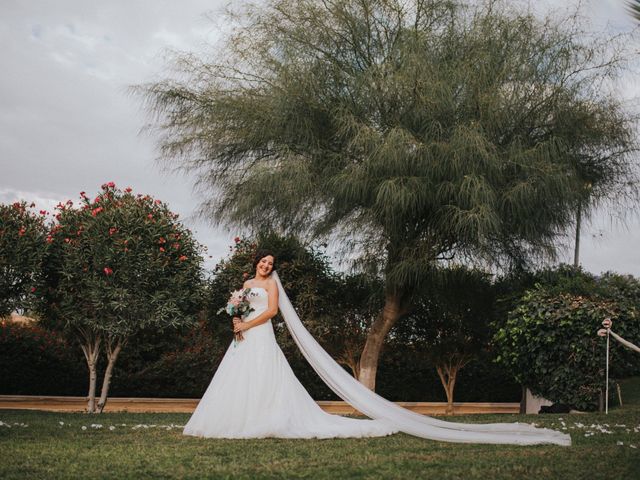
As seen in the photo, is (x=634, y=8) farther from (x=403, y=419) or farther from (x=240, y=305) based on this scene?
(x=240, y=305)

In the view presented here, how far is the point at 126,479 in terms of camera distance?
535 cm

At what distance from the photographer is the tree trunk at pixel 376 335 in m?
14.8

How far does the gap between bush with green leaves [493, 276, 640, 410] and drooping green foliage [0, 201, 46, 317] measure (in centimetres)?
831

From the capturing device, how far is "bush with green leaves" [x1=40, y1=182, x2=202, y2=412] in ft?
42.3

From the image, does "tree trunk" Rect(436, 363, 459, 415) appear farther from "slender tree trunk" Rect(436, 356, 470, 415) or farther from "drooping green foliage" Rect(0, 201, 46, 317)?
"drooping green foliage" Rect(0, 201, 46, 317)

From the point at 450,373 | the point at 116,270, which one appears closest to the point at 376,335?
the point at 450,373

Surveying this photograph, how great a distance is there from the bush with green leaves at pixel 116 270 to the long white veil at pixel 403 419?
4.99m

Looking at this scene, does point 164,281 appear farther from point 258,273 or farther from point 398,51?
point 398,51

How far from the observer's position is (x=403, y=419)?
8062 millimetres

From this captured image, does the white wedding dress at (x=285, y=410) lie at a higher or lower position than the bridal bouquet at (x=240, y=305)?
lower

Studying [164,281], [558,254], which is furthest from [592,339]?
[164,281]

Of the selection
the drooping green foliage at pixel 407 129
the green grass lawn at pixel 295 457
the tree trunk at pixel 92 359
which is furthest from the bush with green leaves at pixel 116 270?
the green grass lawn at pixel 295 457

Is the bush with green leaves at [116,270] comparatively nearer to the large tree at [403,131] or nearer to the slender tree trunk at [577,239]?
the large tree at [403,131]

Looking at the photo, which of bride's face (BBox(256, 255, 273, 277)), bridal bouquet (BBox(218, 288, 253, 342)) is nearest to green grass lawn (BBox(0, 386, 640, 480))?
bridal bouquet (BBox(218, 288, 253, 342))
